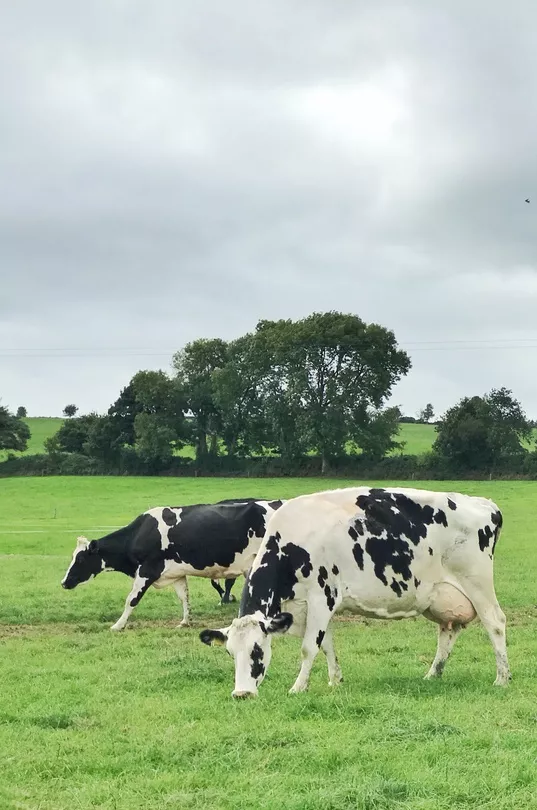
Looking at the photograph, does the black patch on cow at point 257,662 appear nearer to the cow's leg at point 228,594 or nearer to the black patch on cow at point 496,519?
the black patch on cow at point 496,519

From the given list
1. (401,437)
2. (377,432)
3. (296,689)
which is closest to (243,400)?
(377,432)

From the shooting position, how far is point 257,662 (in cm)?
903

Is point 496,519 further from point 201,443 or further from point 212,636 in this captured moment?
point 201,443

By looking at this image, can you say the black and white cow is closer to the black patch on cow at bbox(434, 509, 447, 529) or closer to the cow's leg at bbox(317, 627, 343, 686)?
the black patch on cow at bbox(434, 509, 447, 529)

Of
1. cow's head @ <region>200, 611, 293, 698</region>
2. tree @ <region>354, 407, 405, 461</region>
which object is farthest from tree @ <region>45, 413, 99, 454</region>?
cow's head @ <region>200, 611, 293, 698</region>

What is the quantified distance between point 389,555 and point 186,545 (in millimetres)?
7312

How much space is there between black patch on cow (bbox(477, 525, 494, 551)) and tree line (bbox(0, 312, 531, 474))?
58629mm

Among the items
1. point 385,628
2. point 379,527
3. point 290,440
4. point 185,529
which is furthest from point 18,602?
point 290,440

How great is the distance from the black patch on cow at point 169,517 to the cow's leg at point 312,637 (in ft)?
25.1

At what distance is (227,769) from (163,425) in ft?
236

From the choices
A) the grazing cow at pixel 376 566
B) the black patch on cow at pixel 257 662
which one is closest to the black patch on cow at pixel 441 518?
the grazing cow at pixel 376 566

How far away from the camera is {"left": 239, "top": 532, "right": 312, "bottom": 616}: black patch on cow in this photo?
981 centimetres

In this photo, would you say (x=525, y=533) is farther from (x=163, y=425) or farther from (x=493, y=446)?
(x=163, y=425)

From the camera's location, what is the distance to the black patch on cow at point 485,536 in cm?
1075
